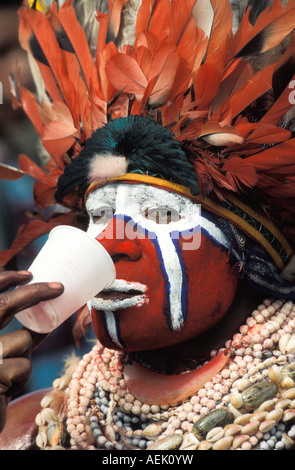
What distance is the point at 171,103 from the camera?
59.1 inches

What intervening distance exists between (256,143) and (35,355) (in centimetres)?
124

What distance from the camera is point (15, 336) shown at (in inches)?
46.5

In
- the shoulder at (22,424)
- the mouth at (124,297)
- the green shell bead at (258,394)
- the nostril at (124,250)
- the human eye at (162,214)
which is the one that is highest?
the human eye at (162,214)

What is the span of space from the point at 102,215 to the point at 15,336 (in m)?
0.53

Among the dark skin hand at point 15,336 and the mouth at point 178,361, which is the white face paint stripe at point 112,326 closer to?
the mouth at point 178,361

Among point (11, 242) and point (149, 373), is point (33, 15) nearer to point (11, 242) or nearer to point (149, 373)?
point (11, 242)

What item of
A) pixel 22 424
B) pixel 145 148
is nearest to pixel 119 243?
pixel 145 148

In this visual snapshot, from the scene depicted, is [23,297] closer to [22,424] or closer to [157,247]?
[157,247]

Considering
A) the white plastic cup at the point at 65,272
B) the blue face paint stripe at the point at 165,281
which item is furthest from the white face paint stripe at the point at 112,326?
the white plastic cup at the point at 65,272

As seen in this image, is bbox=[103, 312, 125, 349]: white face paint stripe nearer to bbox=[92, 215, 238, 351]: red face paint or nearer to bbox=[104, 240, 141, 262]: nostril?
bbox=[92, 215, 238, 351]: red face paint

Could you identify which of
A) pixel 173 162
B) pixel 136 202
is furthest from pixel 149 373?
pixel 173 162

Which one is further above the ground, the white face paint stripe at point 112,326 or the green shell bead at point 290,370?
the white face paint stripe at point 112,326

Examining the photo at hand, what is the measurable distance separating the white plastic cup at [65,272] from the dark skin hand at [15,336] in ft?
0.12

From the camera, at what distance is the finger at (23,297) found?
3.62 ft
